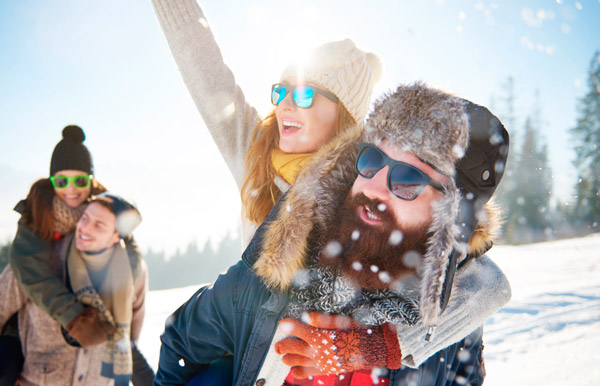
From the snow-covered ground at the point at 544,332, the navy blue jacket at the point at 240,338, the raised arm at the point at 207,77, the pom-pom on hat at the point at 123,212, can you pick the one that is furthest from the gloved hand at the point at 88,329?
the snow-covered ground at the point at 544,332

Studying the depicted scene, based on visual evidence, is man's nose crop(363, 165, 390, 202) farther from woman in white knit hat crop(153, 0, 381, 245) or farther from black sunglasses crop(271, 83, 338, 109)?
black sunglasses crop(271, 83, 338, 109)

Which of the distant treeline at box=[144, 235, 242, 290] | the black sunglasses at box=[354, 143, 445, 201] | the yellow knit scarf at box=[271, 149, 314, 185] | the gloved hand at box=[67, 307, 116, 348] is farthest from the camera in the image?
the distant treeline at box=[144, 235, 242, 290]

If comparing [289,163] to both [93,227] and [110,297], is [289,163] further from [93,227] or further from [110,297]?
[110,297]

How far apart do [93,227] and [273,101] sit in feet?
6.92

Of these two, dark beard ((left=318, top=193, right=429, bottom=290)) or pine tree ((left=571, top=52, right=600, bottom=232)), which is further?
pine tree ((left=571, top=52, right=600, bottom=232))

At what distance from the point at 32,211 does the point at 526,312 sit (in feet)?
21.7

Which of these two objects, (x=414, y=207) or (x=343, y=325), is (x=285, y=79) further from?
(x=343, y=325)

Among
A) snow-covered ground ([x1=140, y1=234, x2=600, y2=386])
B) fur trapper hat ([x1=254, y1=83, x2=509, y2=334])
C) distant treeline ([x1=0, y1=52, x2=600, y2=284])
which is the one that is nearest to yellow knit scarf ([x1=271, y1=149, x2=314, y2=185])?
fur trapper hat ([x1=254, y1=83, x2=509, y2=334])

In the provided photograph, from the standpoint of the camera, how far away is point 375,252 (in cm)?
139

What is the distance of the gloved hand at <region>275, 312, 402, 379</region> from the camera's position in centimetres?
122

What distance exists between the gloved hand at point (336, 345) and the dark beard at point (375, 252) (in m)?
0.20

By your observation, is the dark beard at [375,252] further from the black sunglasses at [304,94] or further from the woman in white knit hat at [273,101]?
the black sunglasses at [304,94]

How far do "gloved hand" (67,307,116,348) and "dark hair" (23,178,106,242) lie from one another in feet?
2.67

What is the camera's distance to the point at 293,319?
1.32 meters
